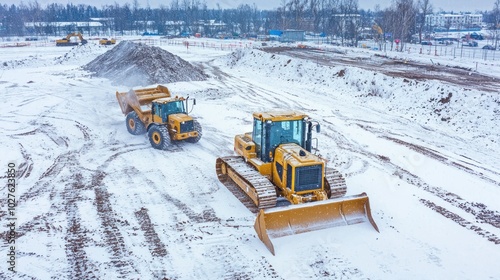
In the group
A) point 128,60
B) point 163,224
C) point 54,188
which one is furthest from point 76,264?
point 128,60

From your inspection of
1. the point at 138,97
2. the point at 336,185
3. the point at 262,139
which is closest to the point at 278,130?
the point at 262,139

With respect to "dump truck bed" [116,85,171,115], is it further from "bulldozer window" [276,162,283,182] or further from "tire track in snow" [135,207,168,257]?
"bulldozer window" [276,162,283,182]

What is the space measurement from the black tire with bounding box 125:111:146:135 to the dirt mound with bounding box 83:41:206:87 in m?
12.8

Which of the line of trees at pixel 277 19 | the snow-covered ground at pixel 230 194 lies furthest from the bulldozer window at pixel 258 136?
the line of trees at pixel 277 19

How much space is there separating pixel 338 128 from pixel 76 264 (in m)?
15.1

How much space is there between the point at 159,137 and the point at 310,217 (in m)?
9.07

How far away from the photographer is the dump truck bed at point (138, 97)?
1974 centimetres

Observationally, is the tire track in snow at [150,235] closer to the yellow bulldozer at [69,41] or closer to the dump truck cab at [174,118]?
the dump truck cab at [174,118]

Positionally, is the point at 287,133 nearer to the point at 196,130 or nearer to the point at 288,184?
the point at 288,184

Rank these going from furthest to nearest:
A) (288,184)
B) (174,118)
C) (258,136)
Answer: (174,118), (258,136), (288,184)

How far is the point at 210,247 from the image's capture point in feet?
33.3

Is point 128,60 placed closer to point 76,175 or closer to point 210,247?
point 76,175

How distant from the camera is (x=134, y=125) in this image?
20.0m

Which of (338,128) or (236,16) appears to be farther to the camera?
(236,16)
